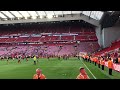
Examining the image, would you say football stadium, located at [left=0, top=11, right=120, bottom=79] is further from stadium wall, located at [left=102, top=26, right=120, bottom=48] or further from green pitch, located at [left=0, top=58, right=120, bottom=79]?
green pitch, located at [left=0, top=58, right=120, bottom=79]

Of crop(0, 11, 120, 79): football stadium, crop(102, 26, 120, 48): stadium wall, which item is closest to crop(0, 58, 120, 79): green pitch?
crop(102, 26, 120, 48): stadium wall

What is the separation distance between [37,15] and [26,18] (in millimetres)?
3911

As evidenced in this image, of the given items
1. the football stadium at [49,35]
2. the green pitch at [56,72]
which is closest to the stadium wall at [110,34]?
the football stadium at [49,35]

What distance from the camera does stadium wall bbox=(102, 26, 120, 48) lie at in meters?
51.5

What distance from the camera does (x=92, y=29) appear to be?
70312mm

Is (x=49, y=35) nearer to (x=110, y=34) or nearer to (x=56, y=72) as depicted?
(x=110, y=34)

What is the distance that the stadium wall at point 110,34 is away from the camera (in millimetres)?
51500

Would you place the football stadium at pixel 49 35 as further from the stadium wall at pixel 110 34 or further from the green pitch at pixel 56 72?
the green pitch at pixel 56 72

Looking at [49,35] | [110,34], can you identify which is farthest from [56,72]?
[49,35]

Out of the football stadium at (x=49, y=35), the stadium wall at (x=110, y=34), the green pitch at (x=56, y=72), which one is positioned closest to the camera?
the green pitch at (x=56, y=72)
